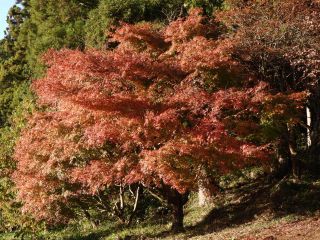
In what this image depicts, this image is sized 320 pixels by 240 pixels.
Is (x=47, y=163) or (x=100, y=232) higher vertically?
(x=47, y=163)

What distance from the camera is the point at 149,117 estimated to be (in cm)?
963

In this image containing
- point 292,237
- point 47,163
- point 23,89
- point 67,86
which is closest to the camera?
point 292,237

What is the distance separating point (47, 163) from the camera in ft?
39.4

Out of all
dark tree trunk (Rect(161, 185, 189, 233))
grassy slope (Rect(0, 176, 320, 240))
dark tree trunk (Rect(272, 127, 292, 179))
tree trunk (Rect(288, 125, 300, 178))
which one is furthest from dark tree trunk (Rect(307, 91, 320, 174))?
dark tree trunk (Rect(161, 185, 189, 233))

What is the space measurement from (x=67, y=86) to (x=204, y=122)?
369cm

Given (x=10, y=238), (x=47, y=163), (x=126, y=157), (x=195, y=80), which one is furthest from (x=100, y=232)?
(x=195, y=80)

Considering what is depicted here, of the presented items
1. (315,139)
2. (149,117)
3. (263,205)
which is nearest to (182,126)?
(149,117)

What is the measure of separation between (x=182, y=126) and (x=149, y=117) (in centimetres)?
91

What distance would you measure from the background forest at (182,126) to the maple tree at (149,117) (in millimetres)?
32

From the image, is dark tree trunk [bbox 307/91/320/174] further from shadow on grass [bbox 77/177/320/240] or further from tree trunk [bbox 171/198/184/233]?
tree trunk [bbox 171/198/184/233]

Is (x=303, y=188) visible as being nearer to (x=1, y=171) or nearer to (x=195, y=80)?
(x=195, y=80)

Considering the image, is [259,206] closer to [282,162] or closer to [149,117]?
[282,162]

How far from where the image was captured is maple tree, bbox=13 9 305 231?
9.87 meters

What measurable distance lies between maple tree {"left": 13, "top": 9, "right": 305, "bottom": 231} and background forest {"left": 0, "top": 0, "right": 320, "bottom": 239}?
32 mm
